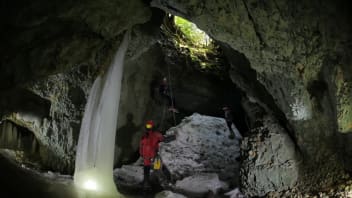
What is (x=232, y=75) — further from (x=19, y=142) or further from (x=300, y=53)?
(x=19, y=142)

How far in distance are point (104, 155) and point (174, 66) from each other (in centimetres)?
626

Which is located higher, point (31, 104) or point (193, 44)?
point (193, 44)

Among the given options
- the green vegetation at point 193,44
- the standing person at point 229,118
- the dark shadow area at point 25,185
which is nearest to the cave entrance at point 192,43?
the green vegetation at point 193,44

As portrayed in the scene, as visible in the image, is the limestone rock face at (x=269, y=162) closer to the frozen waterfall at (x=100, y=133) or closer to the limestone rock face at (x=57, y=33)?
the frozen waterfall at (x=100, y=133)

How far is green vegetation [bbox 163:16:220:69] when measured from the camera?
13.5 m

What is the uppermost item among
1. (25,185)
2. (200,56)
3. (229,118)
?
(200,56)

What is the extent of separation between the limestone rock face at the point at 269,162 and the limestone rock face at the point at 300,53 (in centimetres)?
36

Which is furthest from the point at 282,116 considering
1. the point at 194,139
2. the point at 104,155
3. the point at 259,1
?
the point at 194,139

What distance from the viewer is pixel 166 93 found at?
13547mm

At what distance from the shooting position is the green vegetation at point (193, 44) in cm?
1355

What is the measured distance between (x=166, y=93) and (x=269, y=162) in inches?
261

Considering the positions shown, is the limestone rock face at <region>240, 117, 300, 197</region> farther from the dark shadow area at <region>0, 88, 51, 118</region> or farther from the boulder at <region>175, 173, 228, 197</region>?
the dark shadow area at <region>0, 88, 51, 118</region>

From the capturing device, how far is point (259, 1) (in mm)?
5977

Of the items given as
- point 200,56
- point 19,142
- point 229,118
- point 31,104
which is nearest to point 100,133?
point 31,104
